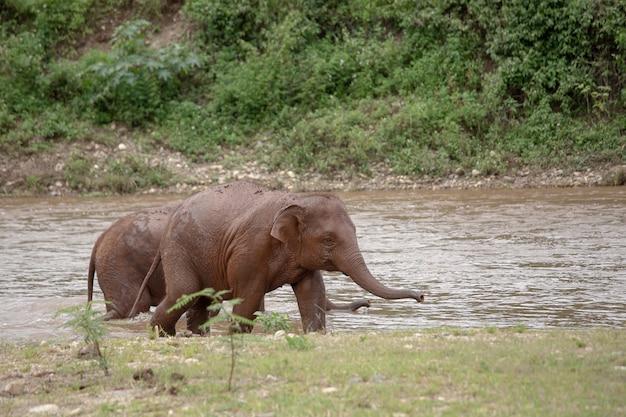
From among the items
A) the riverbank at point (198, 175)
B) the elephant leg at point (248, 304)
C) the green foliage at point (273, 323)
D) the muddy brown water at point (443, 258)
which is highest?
the riverbank at point (198, 175)

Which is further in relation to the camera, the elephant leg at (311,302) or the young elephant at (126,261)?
the young elephant at (126,261)

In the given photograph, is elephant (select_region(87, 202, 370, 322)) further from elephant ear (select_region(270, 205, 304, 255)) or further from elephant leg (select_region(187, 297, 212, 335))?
elephant ear (select_region(270, 205, 304, 255))

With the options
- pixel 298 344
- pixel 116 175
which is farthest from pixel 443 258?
pixel 116 175

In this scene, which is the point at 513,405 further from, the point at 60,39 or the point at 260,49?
the point at 60,39

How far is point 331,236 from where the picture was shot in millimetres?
8750

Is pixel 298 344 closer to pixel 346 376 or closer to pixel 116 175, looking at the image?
pixel 346 376

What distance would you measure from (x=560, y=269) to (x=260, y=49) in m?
15.4

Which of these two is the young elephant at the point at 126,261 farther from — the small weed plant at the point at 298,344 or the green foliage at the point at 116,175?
the green foliage at the point at 116,175

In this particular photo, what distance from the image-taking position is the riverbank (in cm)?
2069

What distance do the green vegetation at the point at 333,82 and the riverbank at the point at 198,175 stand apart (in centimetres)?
22

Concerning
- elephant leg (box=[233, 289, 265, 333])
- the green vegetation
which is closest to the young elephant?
elephant leg (box=[233, 289, 265, 333])

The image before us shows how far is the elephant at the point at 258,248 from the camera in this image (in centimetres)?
871

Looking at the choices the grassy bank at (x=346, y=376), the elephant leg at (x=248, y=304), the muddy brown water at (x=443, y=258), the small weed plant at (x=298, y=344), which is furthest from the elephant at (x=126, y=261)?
the small weed plant at (x=298, y=344)

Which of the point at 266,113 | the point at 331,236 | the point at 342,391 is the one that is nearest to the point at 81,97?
the point at 266,113
